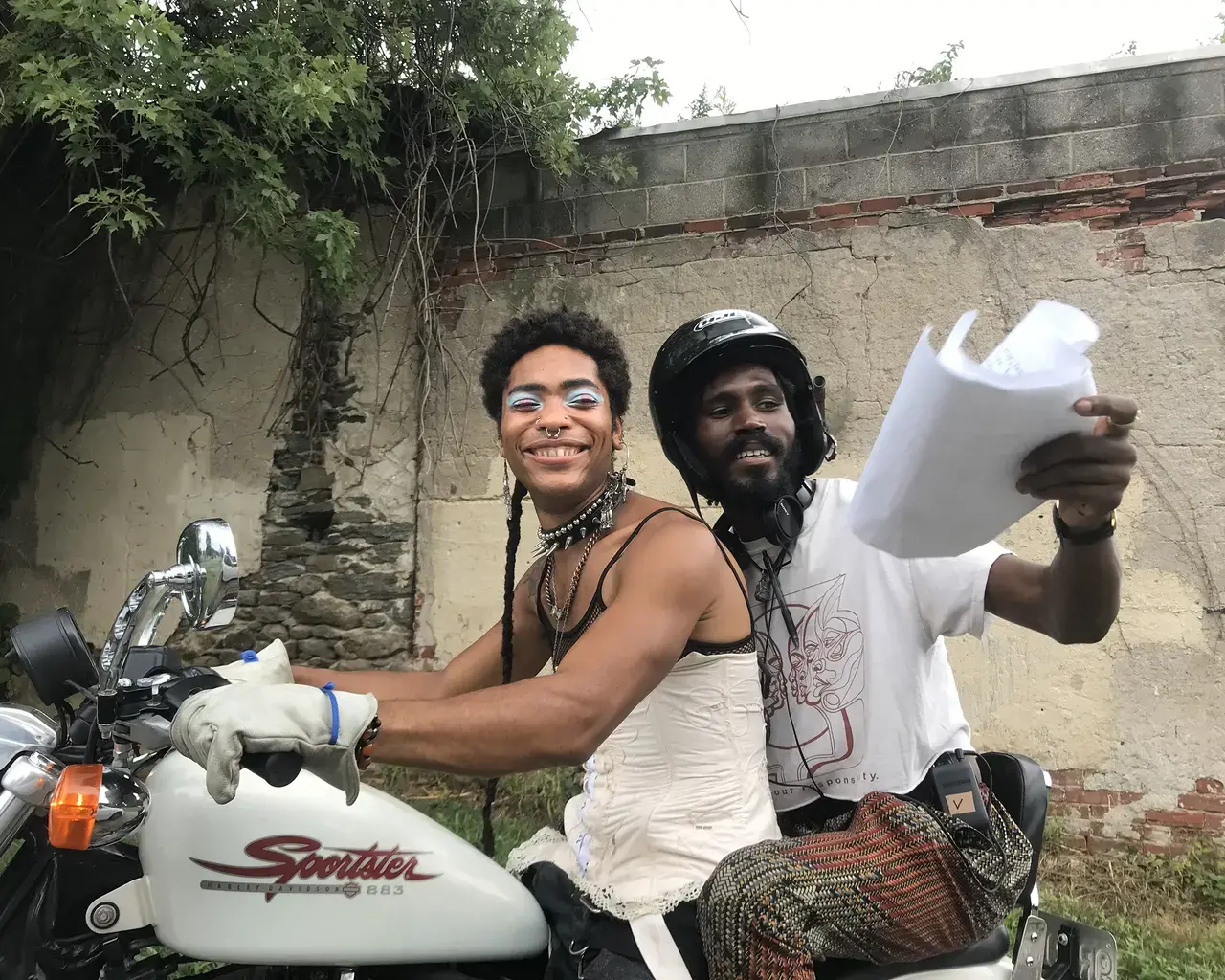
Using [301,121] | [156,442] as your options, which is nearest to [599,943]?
[301,121]

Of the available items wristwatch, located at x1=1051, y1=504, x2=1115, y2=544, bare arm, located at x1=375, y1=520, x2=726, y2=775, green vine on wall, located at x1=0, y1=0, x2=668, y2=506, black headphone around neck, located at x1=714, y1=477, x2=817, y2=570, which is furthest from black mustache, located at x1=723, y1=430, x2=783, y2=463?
green vine on wall, located at x1=0, y1=0, x2=668, y2=506

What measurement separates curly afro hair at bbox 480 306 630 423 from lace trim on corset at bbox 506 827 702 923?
3.10 feet

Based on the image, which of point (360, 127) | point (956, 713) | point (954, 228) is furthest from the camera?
point (360, 127)

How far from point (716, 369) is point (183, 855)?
1.48 m

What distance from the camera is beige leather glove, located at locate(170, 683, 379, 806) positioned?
3.53 feet

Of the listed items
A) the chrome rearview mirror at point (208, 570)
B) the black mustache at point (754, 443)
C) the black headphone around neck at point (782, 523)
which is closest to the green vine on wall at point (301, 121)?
the black mustache at point (754, 443)

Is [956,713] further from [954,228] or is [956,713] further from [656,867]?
[954,228]

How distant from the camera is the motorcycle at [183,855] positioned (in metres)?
1.25

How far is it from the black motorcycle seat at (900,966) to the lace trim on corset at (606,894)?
266 mm

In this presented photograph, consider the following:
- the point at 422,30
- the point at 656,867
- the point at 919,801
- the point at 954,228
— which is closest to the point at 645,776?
the point at 656,867

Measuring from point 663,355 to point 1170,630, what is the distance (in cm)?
313

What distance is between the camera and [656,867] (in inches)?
65.1

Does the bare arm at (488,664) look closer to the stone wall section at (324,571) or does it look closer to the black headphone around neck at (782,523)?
the black headphone around neck at (782,523)

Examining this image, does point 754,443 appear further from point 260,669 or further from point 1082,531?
point 260,669
